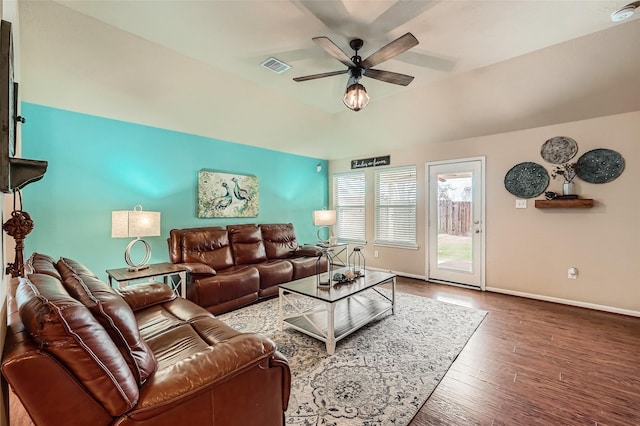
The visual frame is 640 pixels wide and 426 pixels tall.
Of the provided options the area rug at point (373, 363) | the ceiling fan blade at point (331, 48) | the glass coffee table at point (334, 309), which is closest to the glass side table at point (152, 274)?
the area rug at point (373, 363)

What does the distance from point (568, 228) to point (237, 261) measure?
15.1 feet

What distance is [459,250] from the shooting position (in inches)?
181

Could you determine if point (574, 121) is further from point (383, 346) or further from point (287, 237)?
point (287, 237)

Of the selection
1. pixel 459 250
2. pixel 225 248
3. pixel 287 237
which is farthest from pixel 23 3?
pixel 459 250

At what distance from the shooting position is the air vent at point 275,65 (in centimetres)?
309

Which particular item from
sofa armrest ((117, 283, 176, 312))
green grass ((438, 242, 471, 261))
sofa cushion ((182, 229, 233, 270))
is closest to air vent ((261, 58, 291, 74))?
sofa cushion ((182, 229, 233, 270))

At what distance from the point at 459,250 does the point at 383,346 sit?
8.92ft

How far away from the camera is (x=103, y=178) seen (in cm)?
338

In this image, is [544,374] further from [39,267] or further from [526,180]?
[39,267]

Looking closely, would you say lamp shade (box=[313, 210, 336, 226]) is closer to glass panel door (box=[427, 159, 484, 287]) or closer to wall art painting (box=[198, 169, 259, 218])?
wall art painting (box=[198, 169, 259, 218])

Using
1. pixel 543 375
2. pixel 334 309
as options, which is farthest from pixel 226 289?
pixel 543 375

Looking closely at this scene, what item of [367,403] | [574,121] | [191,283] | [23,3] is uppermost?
[23,3]

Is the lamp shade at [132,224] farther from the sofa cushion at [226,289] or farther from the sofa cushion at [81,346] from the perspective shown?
the sofa cushion at [81,346]

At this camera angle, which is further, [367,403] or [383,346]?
[383,346]
